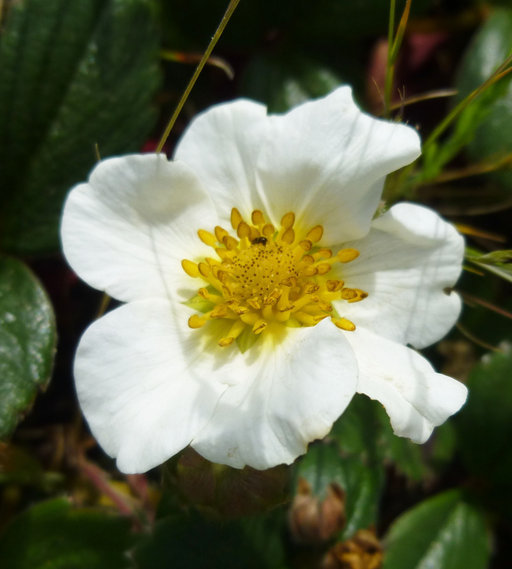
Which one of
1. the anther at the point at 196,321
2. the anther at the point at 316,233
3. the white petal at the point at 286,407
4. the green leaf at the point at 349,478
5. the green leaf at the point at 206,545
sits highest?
the anther at the point at 316,233

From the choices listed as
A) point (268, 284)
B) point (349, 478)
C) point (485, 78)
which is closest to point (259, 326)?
point (268, 284)

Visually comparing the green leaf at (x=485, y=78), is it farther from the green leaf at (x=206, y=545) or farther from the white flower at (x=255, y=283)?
the green leaf at (x=206, y=545)

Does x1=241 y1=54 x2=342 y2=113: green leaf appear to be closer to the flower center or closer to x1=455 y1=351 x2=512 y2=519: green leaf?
the flower center

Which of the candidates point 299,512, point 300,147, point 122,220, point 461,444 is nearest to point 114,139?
point 122,220

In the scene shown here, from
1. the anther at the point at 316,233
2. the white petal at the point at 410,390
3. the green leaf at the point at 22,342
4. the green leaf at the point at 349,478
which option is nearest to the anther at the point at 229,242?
the anther at the point at 316,233

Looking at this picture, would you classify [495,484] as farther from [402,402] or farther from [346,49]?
[346,49]

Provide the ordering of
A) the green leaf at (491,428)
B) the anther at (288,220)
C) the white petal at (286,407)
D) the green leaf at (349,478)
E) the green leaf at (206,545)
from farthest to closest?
the green leaf at (491,428)
the green leaf at (349,478)
the green leaf at (206,545)
the anther at (288,220)
the white petal at (286,407)

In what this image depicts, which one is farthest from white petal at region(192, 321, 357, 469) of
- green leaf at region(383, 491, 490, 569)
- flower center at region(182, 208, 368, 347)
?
green leaf at region(383, 491, 490, 569)
